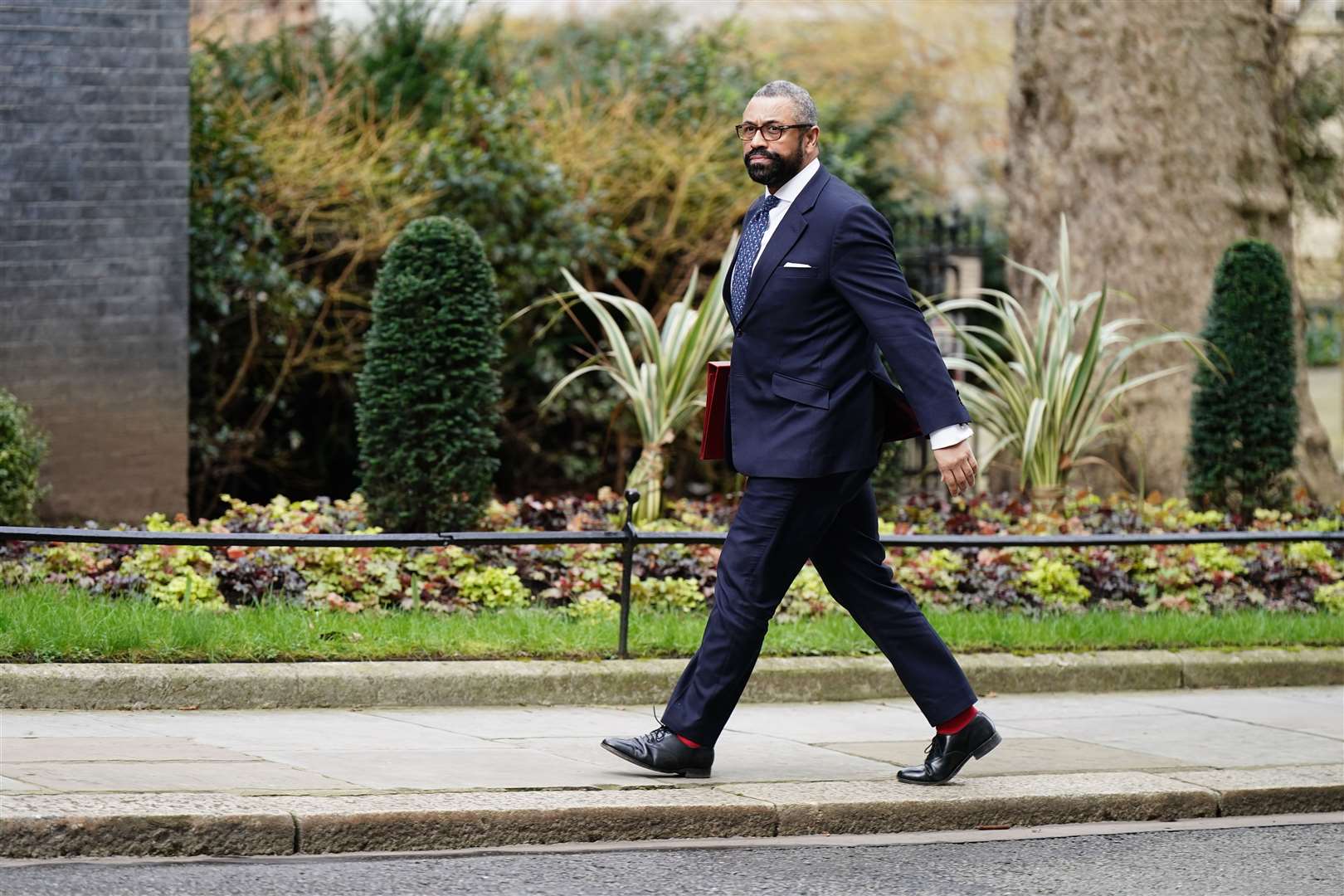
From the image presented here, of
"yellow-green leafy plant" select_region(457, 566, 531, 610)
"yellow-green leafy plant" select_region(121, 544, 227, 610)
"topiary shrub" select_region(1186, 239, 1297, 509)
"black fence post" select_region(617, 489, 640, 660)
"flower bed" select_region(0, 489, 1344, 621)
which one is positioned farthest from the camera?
"topiary shrub" select_region(1186, 239, 1297, 509)

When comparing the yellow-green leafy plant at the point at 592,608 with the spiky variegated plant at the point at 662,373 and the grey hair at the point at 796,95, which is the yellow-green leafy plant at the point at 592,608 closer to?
the spiky variegated plant at the point at 662,373

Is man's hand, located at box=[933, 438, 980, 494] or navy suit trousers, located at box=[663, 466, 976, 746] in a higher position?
man's hand, located at box=[933, 438, 980, 494]

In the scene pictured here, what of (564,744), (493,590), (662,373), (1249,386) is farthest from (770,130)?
(1249,386)

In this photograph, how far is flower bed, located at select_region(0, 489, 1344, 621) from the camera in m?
7.76

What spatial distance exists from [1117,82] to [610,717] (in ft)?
22.8

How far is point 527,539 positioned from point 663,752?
165 centimetres

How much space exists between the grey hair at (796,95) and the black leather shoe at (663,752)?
183 cm

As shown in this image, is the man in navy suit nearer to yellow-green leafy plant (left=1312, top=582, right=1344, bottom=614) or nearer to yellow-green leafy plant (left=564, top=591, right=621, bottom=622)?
yellow-green leafy plant (left=564, top=591, right=621, bottom=622)

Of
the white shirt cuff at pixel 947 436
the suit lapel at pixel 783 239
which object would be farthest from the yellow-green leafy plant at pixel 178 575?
the white shirt cuff at pixel 947 436

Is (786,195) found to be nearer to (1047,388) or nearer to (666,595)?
(666,595)

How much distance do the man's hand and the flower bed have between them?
2881 mm

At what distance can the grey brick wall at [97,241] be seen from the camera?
31.2ft

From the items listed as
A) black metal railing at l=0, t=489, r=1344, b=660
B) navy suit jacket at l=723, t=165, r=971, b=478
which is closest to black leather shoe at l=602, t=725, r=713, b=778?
navy suit jacket at l=723, t=165, r=971, b=478

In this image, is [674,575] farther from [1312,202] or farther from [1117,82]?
[1312,202]
